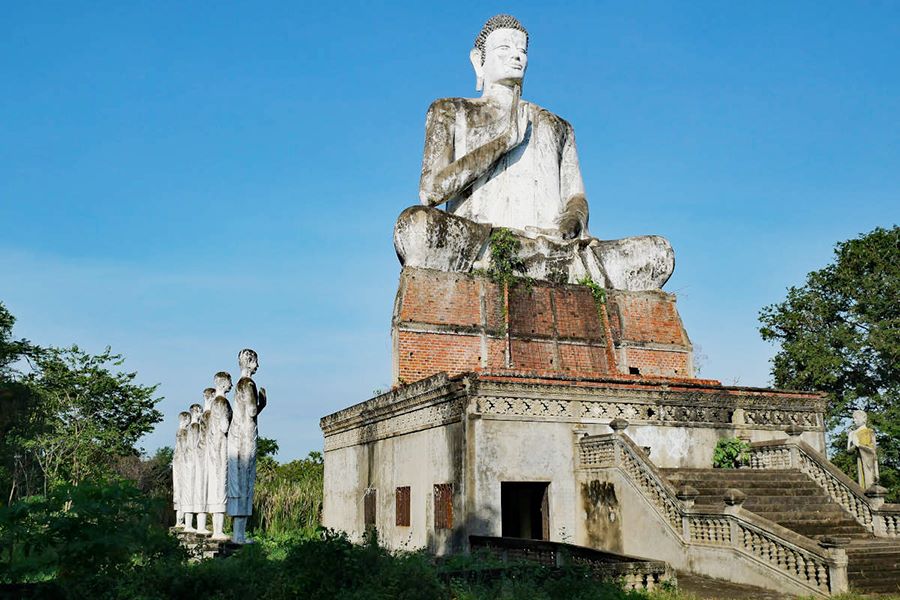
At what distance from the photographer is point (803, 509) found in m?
12.9

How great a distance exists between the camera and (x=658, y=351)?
59.6ft

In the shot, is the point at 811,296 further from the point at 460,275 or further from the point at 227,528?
the point at 227,528

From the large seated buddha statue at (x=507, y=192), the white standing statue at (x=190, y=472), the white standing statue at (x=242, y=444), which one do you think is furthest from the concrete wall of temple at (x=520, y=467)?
the white standing statue at (x=190, y=472)

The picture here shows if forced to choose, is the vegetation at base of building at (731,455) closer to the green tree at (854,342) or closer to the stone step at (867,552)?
the stone step at (867,552)

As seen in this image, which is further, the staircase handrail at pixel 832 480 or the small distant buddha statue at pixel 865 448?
the small distant buddha statue at pixel 865 448

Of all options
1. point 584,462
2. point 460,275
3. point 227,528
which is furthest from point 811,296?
point 227,528

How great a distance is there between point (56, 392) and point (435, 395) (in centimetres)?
1969

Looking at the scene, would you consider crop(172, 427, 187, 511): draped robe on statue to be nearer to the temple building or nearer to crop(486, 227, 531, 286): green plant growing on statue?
the temple building

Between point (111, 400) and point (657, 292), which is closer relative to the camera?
point (657, 292)

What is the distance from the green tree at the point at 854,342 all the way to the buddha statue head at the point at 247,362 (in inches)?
731

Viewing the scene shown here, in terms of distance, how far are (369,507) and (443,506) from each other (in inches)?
146

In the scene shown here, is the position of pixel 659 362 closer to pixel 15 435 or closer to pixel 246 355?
pixel 246 355

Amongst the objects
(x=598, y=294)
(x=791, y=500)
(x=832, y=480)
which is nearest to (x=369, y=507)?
(x=598, y=294)

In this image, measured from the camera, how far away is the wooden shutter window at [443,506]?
13.5m
